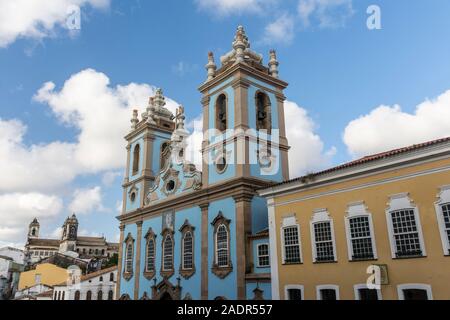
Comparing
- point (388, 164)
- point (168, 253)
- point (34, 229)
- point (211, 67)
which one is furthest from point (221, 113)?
point (34, 229)

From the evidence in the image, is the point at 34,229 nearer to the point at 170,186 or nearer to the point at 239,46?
the point at 170,186

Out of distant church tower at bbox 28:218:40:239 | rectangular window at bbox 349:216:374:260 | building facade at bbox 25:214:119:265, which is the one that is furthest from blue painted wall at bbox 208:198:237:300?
distant church tower at bbox 28:218:40:239

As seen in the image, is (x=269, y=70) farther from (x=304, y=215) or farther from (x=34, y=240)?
(x=34, y=240)

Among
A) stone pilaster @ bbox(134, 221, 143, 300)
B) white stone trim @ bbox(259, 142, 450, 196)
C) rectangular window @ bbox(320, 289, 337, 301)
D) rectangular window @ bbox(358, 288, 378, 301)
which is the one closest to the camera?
white stone trim @ bbox(259, 142, 450, 196)

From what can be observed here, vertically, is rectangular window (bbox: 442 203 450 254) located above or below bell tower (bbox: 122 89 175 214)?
below

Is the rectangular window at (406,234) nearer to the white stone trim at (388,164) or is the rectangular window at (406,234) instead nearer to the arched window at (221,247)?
the white stone trim at (388,164)

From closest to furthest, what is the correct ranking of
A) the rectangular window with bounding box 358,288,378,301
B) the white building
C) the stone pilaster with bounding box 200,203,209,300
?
the rectangular window with bounding box 358,288,378,301
the stone pilaster with bounding box 200,203,209,300
the white building

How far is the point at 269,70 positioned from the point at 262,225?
10.7m

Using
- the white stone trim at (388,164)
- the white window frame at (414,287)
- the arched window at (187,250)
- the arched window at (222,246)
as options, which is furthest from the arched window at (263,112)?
the white window frame at (414,287)

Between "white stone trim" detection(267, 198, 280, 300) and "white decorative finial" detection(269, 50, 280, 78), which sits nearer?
"white stone trim" detection(267, 198, 280, 300)

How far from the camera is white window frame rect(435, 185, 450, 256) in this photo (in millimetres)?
12367

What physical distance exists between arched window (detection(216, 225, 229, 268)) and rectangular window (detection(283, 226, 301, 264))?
4.92 m

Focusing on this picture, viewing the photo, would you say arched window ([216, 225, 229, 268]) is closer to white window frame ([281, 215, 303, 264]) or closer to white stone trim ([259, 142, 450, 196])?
white window frame ([281, 215, 303, 264])

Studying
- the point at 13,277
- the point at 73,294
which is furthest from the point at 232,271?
the point at 13,277
